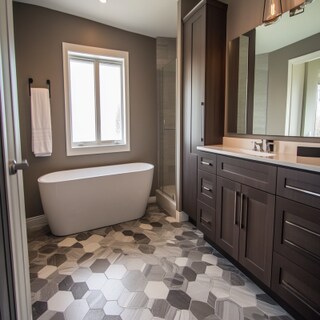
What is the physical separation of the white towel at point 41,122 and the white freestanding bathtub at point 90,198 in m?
0.33

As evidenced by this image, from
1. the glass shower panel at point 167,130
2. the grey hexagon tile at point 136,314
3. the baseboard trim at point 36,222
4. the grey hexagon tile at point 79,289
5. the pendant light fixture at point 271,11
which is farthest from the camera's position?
the glass shower panel at point 167,130

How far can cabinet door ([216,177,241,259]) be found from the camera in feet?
6.14

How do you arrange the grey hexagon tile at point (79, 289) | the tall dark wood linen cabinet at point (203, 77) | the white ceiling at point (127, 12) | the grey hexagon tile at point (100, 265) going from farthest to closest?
the white ceiling at point (127, 12)
the tall dark wood linen cabinet at point (203, 77)
the grey hexagon tile at point (100, 265)
the grey hexagon tile at point (79, 289)

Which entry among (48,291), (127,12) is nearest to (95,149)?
(127,12)

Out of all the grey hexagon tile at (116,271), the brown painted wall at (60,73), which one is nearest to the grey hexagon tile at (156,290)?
the grey hexagon tile at (116,271)

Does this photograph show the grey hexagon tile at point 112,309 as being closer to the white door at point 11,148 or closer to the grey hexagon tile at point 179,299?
the grey hexagon tile at point 179,299

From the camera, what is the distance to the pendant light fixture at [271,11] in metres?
1.85

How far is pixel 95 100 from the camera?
3.29m

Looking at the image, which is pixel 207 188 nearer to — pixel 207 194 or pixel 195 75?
pixel 207 194

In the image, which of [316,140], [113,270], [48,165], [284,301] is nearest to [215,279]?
[284,301]

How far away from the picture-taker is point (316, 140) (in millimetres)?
1665

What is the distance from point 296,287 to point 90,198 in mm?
2060

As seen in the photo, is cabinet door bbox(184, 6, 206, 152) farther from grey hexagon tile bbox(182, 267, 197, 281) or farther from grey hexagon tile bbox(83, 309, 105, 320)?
grey hexagon tile bbox(83, 309, 105, 320)

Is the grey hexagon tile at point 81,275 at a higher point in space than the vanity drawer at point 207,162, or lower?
lower
